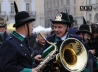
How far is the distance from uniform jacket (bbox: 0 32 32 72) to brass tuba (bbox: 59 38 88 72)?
0.48m

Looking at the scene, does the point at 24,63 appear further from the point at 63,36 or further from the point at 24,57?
the point at 63,36

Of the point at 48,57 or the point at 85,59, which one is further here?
→ the point at 85,59

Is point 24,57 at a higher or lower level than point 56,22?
lower

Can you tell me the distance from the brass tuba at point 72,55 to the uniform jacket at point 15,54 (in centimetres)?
48

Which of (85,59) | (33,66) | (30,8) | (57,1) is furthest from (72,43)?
(57,1)

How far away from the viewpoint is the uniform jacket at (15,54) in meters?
4.01

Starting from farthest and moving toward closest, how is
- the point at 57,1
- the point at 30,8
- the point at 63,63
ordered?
the point at 57,1, the point at 30,8, the point at 63,63

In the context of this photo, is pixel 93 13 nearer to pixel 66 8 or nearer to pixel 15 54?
pixel 66 8

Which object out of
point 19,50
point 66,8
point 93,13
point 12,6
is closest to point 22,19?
point 19,50

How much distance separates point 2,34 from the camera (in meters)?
6.25

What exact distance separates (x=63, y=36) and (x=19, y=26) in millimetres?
905

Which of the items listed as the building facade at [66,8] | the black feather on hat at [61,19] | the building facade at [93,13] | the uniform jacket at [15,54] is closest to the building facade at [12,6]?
the building facade at [93,13]

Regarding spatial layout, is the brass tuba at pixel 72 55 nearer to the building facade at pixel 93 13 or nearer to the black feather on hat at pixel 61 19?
the black feather on hat at pixel 61 19

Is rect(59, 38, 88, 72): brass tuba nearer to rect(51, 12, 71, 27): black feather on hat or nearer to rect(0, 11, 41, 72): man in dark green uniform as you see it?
rect(0, 11, 41, 72): man in dark green uniform
